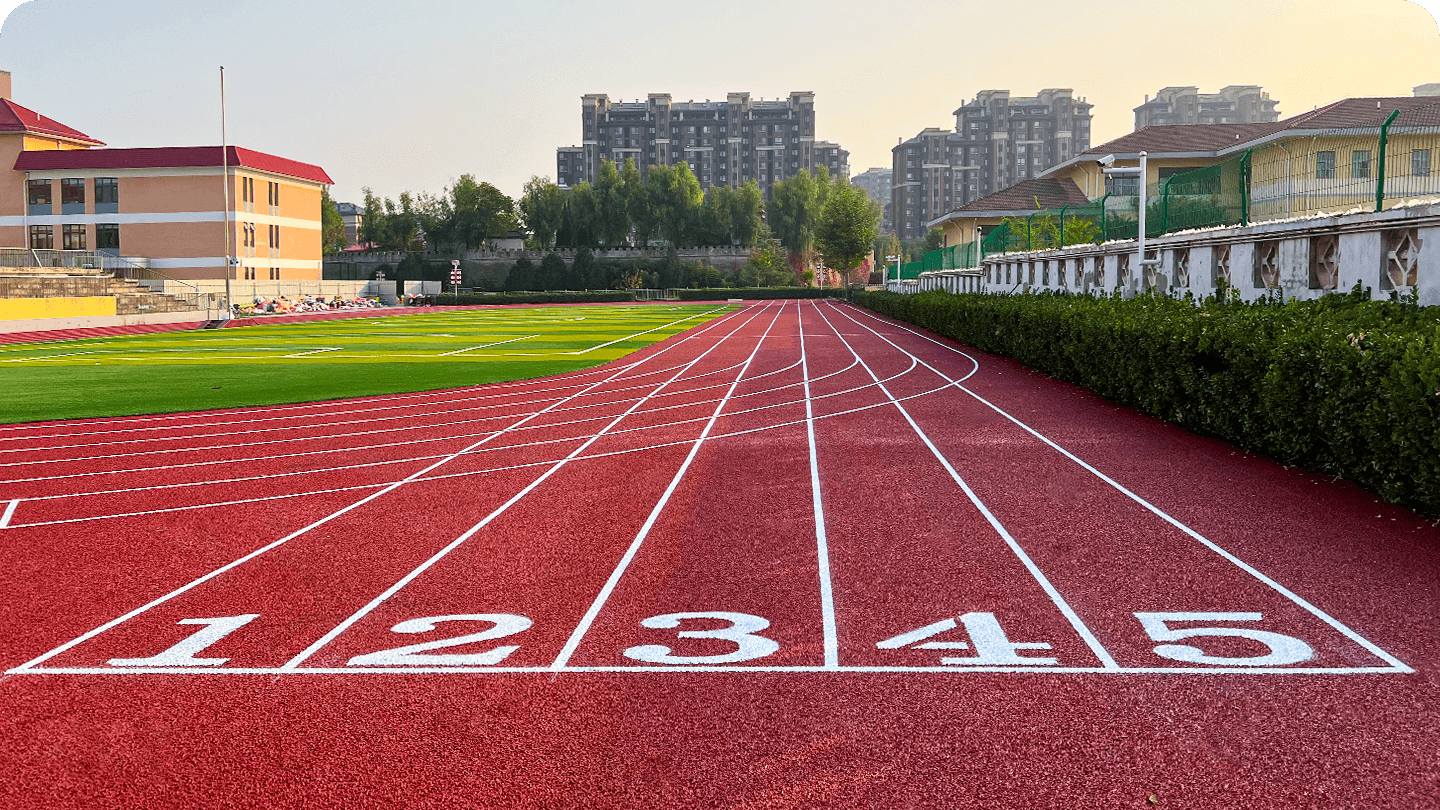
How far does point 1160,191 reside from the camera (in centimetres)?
2136

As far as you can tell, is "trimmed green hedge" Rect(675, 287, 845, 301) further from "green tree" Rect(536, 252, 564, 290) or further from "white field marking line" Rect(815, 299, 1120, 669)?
"white field marking line" Rect(815, 299, 1120, 669)

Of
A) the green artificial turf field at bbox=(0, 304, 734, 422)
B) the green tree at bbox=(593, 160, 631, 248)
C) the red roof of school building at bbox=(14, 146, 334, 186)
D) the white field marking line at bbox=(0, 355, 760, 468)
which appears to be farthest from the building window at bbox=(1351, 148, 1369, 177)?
the green tree at bbox=(593, 160, 631, 248)

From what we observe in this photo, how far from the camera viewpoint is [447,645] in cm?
604

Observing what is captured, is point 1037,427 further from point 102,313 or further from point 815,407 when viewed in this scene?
point 102,313

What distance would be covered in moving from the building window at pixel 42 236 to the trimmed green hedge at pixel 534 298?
86.0 ft

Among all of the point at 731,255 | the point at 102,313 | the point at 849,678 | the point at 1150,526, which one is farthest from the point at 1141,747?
the point at 731,255

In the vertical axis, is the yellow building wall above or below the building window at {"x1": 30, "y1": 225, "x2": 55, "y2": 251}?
below

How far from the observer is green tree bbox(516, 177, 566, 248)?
124 m

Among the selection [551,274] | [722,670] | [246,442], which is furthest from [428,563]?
[551,274]

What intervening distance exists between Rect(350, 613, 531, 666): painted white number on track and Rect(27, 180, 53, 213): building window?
7921 centimetres

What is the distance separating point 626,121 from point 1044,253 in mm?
167879

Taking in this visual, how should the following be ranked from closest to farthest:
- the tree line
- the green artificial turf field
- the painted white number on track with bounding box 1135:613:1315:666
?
the painted white number on track with bounding box 1135:613:1315:666 < the green artificial turf field < the tree line

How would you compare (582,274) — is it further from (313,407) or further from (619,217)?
(313,407)

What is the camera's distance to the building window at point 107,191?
71938 mm
